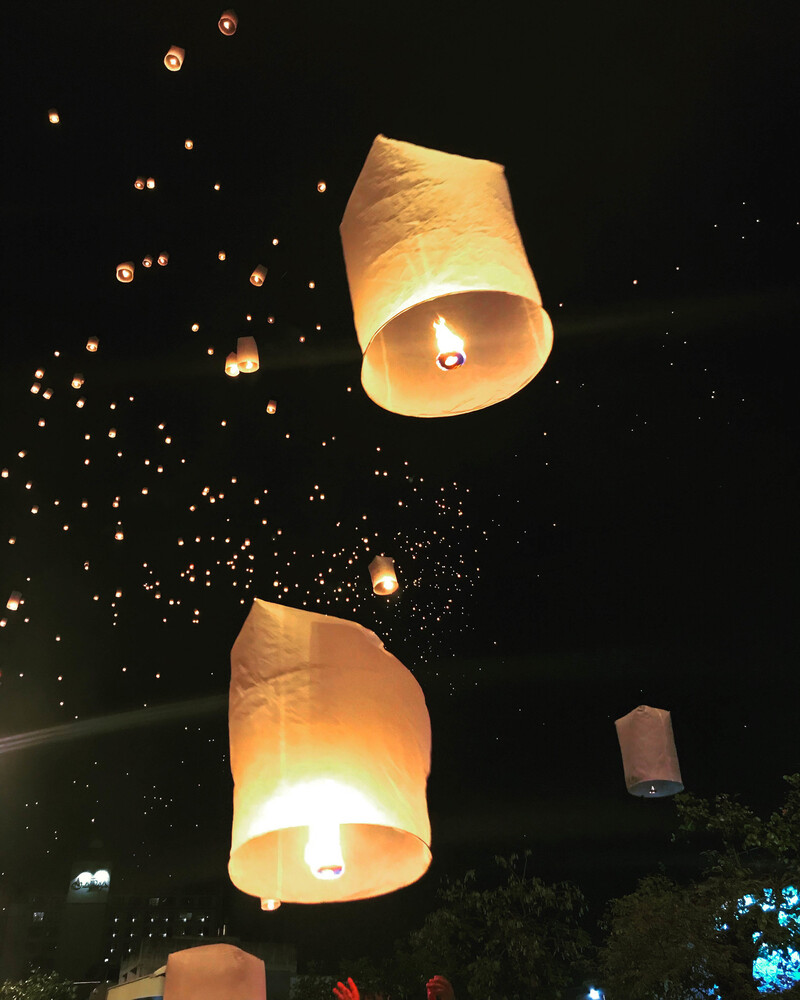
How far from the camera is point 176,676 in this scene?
9227 mm

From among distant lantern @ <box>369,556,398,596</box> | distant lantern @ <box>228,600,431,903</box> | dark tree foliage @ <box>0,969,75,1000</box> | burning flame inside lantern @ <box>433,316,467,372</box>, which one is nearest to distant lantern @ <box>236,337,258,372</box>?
distant lantern @ <box>369,556,398,596</box>

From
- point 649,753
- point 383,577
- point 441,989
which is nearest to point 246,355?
point 383,577

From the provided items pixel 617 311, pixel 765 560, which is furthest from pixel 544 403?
pixel 765 560

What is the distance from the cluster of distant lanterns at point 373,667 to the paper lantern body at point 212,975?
7.11ft

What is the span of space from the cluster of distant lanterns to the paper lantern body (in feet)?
7.11

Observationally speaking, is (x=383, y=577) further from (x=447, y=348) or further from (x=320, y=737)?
(x=320, y=737)

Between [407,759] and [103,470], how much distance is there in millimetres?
5287

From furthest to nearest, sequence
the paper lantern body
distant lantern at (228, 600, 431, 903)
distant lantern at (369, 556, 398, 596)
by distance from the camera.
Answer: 1. distant lantern at (369, 556, 398, 596)
2. the paper lantern body
3. distant lantern at (228, 600, 431, 903)

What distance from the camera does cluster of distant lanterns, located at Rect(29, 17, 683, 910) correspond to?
2.00 meters

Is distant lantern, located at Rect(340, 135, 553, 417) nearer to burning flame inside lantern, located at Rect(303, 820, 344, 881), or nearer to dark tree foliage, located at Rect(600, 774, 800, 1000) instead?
burning flame inside lantern, located at Rect(303, 820, 344, 881)

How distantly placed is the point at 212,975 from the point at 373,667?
2936mm

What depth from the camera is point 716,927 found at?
1136 centimetres

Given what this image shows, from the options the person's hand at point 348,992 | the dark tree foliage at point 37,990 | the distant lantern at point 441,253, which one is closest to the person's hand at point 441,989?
the person's hand at point 348,992

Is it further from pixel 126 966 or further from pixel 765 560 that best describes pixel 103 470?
pixel 126 966
